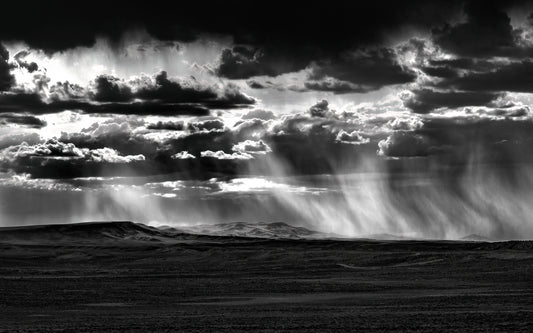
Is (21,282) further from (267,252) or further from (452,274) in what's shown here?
(267,252)

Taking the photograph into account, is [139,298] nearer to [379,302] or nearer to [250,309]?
[250,309]

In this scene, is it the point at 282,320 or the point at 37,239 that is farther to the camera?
the point at 37,239

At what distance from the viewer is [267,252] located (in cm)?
11406

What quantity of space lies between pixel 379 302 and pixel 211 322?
10.9m

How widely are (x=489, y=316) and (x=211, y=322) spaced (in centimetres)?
1019

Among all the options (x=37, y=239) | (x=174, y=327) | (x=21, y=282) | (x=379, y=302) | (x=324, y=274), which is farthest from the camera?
(x=37, y=239)

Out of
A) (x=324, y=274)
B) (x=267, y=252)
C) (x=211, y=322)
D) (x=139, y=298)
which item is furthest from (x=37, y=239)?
(x=211, y=322)

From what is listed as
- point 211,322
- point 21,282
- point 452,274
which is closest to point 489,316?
point 211,322

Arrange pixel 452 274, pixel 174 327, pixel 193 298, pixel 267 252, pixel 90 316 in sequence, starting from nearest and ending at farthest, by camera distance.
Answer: pixel 174 327
pixel 90 316
pixel 193 298
pixel 452 274
pixel 267 252

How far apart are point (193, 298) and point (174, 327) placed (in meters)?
14.8

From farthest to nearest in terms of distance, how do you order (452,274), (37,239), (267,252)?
1. (37,239)
2. (267,252)
3. (452,274)

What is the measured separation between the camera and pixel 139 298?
44.4m

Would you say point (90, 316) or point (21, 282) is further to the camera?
point (21, 282)

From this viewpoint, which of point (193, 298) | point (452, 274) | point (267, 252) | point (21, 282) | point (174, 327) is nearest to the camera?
point (174, 327)
